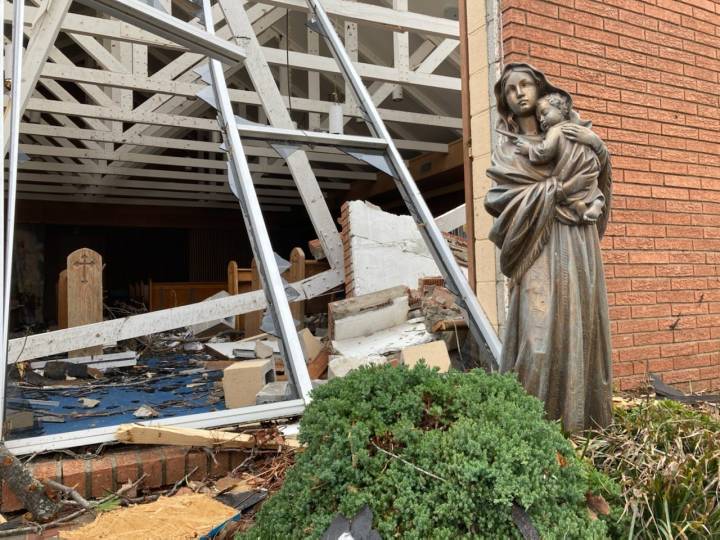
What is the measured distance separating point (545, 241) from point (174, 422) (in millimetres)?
1858

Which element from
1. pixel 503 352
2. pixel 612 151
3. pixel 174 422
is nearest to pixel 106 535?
pixel 174 422

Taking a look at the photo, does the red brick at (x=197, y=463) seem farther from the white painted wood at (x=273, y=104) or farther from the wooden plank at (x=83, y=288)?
the wooden plank at (x=83, y=288)

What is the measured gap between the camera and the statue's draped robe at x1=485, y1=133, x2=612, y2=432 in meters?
2.40

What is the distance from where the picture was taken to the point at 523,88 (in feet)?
8.37

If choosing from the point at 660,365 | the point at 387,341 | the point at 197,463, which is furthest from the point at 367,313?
the point at 197,463

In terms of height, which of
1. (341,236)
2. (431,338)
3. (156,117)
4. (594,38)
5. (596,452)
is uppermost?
(156,117)

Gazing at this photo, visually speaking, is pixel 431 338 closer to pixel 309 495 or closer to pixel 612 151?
pixel 612 151

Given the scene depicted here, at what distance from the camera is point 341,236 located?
21.4 ft

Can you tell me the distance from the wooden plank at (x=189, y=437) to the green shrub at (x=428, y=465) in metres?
0.80

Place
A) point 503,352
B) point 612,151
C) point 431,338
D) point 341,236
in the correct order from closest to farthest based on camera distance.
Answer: point 503,352 < point 612,151 < point 431,338 < point 341,236

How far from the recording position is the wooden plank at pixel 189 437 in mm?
2535

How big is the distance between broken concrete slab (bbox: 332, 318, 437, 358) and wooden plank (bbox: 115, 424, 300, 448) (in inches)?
83.1

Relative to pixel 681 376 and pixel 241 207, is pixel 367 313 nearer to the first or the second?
pixel 241 207

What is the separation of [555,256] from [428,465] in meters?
1.17
